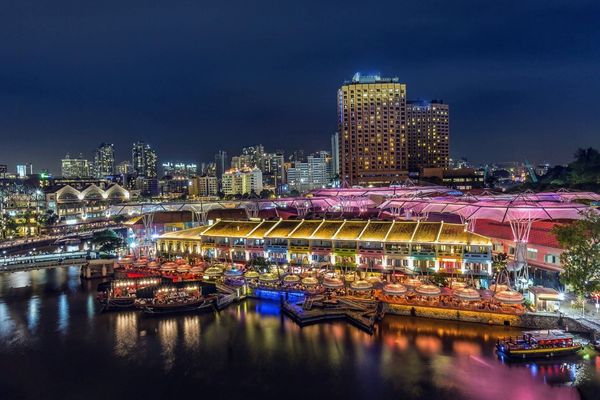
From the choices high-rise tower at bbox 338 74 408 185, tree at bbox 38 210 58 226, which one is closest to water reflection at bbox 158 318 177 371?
tree at bbox 38 210 58 226

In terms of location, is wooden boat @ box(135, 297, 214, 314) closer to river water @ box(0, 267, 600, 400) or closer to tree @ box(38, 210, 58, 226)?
river water @ box(0, 267, 600, 400)

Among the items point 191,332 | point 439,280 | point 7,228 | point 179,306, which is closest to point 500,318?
point 439,280

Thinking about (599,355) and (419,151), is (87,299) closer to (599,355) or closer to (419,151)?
(599,355)

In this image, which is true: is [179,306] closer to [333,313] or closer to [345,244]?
[333,313]

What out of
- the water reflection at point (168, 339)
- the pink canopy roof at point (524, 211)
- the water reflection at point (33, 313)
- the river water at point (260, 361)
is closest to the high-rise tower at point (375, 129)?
the pink canopy roof at point (524, 211)

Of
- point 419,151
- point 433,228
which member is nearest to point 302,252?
point 433,228
